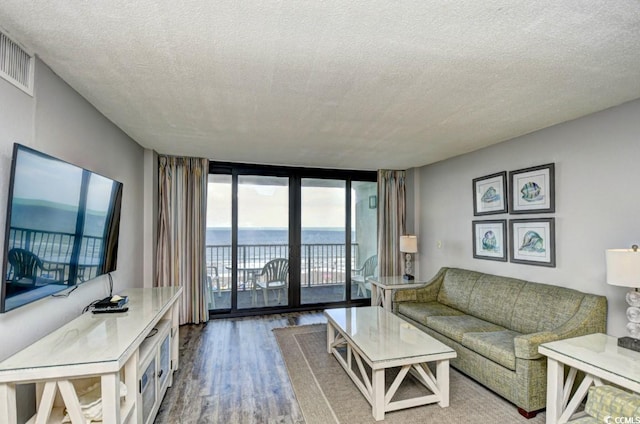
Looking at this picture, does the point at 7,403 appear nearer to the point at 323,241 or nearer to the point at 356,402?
the point at 356,402

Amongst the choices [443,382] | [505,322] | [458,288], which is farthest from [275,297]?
[505,322]

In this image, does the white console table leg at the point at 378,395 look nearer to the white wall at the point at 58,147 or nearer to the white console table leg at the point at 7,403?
the white console table leg at the point at 7,403

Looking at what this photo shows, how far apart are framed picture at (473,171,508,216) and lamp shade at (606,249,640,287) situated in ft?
4.75

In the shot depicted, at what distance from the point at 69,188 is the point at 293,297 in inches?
143

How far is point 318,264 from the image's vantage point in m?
5.34

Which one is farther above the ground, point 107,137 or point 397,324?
point 107,137

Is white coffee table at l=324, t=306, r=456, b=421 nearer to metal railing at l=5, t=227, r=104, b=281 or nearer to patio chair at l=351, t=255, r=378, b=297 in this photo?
metal railing at l=5, t=227, r=104, b=281

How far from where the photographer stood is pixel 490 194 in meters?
3.76

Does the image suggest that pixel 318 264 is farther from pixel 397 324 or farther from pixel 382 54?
pixel 382 54

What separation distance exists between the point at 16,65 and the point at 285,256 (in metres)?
3.87

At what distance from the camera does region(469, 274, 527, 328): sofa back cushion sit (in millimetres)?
3201

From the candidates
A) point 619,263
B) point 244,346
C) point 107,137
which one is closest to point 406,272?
point 244,346

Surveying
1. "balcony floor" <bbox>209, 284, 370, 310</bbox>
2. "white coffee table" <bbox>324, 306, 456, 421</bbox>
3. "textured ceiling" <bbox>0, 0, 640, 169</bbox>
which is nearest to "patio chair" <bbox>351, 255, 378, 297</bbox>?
"balcony floor" <bbox>209, 284, 370, 310</bbox>

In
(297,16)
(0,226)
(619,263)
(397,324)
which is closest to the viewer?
(297,16)
